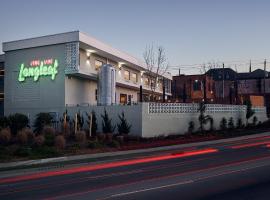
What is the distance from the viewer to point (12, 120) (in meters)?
28.3

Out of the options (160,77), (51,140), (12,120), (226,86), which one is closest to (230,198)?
(51,140)

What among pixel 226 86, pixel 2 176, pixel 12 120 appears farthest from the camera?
pixel 226 86

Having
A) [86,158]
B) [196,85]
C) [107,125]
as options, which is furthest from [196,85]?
[86,158]

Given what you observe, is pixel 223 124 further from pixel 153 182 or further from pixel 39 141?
pixel 153 182

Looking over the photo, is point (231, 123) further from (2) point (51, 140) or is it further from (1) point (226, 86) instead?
(1) point (226, 86)

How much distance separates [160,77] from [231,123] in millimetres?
20664

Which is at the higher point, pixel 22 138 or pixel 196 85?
pixel 196 85

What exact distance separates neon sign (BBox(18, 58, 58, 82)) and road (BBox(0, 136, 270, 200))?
57.0 ft

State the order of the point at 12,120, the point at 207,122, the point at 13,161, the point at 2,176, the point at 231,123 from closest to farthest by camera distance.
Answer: the point at 2,176 < the point at 13,161 < the point at 12,120 < the point at 207,122 < the point at 231,123

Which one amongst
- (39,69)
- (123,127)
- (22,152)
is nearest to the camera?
(22,152)

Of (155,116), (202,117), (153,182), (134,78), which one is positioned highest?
(134,78)

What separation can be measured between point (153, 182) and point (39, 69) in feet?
81.0

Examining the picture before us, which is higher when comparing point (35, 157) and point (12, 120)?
point (12, 120)

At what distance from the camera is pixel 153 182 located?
40.4 feet
